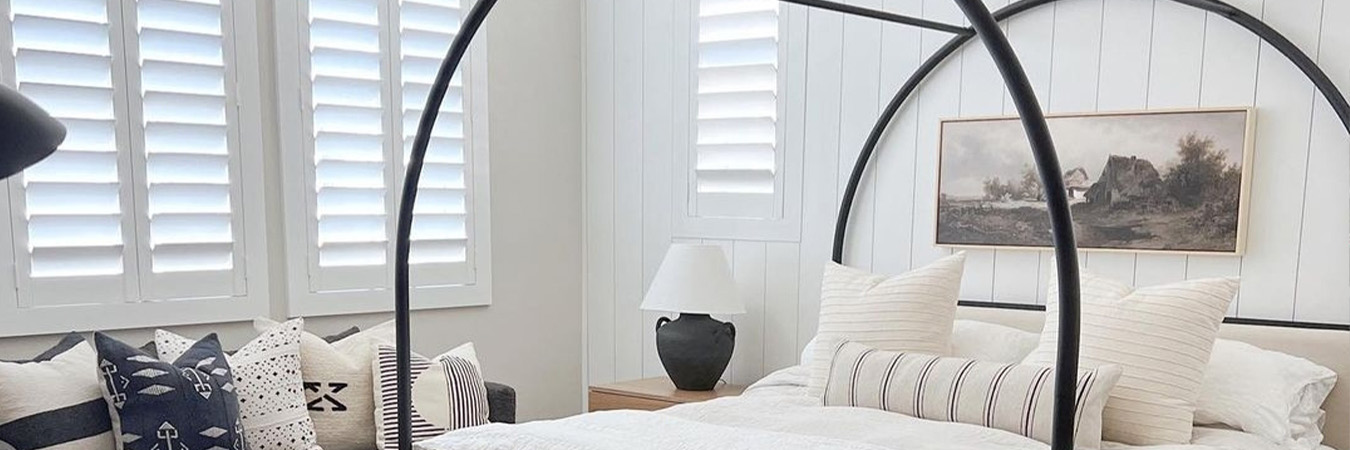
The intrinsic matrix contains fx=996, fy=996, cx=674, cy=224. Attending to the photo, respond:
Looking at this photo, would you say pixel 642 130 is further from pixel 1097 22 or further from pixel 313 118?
pixel 1097 22

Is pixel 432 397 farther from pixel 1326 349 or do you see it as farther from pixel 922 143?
pixel 1326 349

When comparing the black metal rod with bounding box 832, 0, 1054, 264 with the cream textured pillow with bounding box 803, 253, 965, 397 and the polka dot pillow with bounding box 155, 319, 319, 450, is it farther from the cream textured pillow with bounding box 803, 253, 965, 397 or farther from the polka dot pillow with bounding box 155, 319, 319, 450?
the polka dot pillow with bounding box 155, 319, 319, 450

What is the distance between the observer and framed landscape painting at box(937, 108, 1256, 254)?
2.79 metres

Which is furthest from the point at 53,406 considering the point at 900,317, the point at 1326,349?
the point at 1326,349

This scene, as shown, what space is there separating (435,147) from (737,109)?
1193 mm

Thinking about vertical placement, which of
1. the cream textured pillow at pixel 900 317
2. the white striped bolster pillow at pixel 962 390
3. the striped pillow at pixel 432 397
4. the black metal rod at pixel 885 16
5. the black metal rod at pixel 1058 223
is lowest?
the striped pillow at pixel 432 397

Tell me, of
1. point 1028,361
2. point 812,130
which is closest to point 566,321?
point 812,130

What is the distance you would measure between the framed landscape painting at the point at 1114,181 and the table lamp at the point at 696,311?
2.60ft

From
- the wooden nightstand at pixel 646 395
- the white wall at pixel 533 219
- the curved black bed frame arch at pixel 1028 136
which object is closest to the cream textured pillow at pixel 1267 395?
the curved black bed frame arch at pixel 1028 136

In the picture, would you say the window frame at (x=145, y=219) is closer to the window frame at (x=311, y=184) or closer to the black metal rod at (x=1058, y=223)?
the window frame at (x=311, y=184)

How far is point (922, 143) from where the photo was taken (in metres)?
3.44

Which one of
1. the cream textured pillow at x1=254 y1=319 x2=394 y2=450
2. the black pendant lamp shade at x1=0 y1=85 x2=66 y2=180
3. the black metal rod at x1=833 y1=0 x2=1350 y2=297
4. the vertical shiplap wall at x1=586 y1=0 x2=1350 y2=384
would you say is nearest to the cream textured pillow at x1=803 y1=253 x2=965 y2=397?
the vertical shiplap wall at x1=586 y1=0 x2=1350 y2=384

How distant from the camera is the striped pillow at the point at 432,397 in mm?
3090

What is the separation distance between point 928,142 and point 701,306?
98cm
